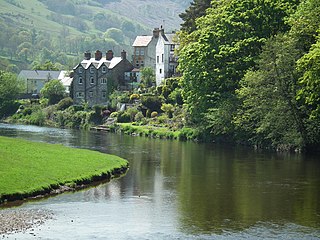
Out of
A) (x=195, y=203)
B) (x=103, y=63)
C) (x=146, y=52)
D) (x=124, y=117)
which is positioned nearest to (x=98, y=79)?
(x=103, y=63)

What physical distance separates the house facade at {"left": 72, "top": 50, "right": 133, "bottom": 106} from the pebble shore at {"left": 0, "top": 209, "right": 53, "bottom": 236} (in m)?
112

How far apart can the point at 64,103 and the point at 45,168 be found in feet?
327

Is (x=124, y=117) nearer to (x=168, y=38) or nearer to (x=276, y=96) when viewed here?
(x=168, y=38)

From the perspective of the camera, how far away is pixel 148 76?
15362 cm

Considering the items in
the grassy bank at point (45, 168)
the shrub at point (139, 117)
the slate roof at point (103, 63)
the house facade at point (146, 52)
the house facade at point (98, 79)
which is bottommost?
the grassy bank at point (45, 168)

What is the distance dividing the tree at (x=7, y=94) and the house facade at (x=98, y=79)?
13.2 metres

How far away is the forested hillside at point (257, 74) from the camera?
254ft

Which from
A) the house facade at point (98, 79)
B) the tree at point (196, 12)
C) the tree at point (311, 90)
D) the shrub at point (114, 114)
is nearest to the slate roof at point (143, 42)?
the house facade at point (98, 79)

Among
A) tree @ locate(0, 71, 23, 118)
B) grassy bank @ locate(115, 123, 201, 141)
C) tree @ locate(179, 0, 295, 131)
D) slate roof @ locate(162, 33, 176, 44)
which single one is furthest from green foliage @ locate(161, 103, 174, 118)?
tree @ locate(0, 71, 23, 118)

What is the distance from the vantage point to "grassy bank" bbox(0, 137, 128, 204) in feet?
150

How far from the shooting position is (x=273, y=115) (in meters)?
79.8

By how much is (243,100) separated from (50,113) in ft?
220

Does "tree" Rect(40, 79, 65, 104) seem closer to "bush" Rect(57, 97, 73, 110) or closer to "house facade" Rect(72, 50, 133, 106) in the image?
"house facade" Rect(72, 50, 133, 106)

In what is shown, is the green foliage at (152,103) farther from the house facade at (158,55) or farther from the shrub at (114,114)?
the house facade at (158,55)
